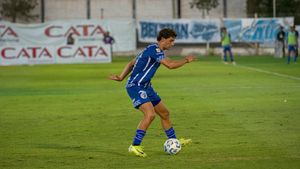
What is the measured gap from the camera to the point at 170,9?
81.4 metres

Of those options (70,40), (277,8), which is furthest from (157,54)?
(277,8)

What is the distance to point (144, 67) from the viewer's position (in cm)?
1355

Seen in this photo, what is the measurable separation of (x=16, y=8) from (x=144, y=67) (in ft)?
219

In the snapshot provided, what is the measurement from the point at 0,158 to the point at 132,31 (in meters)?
52.0

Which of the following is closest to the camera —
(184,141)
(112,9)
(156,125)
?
(184,141)

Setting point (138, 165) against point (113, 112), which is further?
point (113, 112)

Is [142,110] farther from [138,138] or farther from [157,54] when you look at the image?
[157,54]

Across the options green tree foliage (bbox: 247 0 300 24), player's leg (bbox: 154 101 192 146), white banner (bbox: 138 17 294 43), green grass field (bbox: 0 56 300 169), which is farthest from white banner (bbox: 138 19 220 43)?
player's leg (bbox: 154 101 192 146)

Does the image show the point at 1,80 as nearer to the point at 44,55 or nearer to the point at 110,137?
the point at 44,55

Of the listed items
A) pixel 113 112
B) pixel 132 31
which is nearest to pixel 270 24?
pixel 132 31

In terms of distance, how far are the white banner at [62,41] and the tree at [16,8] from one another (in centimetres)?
1628

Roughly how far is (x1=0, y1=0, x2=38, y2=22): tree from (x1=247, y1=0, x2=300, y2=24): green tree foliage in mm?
19620

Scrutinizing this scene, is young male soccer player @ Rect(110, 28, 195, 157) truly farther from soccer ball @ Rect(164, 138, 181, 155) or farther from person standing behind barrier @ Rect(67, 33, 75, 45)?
person standing behind barrier @ Rect(67, 33, 75, 45)

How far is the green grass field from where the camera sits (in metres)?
12.9
